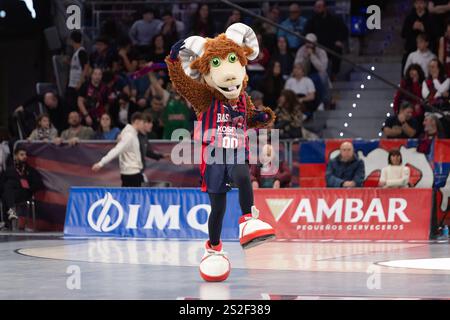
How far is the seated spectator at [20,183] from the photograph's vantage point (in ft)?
57.1

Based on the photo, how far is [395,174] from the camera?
51.6 feet

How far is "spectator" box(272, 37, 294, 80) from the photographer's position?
1936 cm

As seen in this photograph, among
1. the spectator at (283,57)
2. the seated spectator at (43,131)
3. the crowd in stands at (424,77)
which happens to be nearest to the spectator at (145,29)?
the spectator at (283,57)

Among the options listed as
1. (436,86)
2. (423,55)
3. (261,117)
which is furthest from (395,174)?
(261,117)

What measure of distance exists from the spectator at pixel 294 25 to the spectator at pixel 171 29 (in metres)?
2.00

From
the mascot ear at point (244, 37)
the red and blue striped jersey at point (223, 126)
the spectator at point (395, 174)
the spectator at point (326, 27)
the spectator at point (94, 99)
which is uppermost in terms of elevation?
the spectator at point (326, 27)

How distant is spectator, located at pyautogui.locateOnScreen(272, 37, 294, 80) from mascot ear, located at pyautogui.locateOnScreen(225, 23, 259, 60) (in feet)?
29.9

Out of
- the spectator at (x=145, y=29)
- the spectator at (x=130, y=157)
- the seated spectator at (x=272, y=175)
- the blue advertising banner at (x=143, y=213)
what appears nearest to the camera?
the blue advertising banner at (x=143, y=213)

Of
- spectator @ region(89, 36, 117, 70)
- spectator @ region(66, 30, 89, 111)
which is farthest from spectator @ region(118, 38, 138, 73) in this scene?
spectator @ region(66, 30, 89, 111)

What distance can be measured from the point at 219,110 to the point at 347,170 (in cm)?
619

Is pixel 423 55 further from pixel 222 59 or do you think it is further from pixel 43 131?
pixel 222 59

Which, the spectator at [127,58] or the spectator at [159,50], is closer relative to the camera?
the spectator at [159,50]

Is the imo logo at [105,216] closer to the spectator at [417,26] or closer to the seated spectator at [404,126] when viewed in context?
the seated spectator at [404,126]
